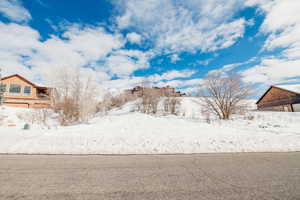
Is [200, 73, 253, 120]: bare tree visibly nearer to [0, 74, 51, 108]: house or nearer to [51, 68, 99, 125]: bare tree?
[51, 68, 99, 125]: bare tree

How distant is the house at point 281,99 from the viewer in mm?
24656

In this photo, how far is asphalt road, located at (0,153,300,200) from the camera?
2.52 metres

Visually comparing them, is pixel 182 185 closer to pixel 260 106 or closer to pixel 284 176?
pixel 284 176

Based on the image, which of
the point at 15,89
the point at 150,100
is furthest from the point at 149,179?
the point at 15,89

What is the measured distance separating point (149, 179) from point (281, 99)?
36.6 metres

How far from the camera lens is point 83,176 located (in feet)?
10.9

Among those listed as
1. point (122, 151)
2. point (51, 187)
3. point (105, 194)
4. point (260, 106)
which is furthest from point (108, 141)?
point (260, 106)

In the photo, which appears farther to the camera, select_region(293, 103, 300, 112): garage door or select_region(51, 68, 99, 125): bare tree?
select_region(293, 103, 300, 112): garage door

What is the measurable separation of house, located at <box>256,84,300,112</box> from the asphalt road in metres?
29.3

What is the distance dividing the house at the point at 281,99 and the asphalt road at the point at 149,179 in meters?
29.3

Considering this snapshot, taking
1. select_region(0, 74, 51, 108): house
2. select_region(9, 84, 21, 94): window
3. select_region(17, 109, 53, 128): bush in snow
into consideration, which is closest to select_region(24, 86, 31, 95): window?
select_region(0, 74, 51, 108): house

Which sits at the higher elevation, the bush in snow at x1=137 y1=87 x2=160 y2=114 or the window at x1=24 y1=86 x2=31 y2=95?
the window at x1=24 y1=86 x2=31 y2=95

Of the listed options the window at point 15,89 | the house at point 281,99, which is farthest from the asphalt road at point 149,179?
the window at point 15,89

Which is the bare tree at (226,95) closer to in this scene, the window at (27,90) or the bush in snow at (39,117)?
the bush in snow at (39,117)
